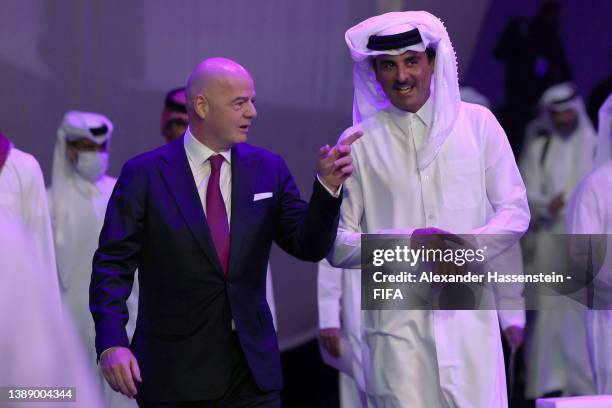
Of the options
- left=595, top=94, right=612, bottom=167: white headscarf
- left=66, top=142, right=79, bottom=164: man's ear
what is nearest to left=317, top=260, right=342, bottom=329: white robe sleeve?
left=595, top=94, right=612, bottom=167: white headscarf

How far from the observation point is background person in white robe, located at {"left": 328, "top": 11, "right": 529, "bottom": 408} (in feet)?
12.2

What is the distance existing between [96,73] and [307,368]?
8.38 feet

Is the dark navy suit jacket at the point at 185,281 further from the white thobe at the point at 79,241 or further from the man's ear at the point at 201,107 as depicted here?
the white thobe at the point at 79,241

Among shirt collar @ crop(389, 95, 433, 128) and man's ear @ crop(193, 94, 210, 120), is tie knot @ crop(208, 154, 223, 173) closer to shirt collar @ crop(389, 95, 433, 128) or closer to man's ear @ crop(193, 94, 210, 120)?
man's ear @ crop(193, 94, 210, 120)

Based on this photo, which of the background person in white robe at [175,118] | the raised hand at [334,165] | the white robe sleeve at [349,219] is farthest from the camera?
the background person in white robe at [175,118]

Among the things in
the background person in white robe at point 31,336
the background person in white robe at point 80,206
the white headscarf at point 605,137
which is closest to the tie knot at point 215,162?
the white headscarf at point 605,137

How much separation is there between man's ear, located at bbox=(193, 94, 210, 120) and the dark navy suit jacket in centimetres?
21

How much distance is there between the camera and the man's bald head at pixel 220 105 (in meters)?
3.71

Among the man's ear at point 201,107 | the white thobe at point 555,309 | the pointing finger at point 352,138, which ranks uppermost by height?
the man's ear at point 201,107

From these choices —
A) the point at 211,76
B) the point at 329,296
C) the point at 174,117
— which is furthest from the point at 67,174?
the point at 211,76

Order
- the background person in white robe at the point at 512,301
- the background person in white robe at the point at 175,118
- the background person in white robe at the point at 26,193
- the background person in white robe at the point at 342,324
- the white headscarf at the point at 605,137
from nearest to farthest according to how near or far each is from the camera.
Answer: the background person in white robe at the point at 512,301 → the white headscarf at the point at 605,137 → the background person in white robe at the point at 26,193 → the background person in white robe at the point at 342,324 → the background person in white robe at the point at 175,118

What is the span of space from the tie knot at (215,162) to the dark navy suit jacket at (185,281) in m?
0.08

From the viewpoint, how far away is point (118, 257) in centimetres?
357

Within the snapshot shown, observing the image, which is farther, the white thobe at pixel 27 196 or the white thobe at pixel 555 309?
the white thobe at pixel 555 309
